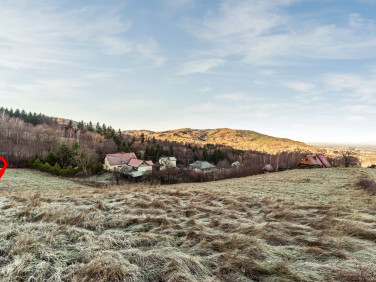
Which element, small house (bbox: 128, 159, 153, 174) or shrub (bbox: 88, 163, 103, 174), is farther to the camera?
small house (bbox: 128, 159, 153, 174)

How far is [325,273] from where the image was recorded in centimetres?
291

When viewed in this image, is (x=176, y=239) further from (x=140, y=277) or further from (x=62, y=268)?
(x=62, y=268)

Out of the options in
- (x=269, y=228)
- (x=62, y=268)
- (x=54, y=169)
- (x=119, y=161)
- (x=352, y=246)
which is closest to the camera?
(x=62, y=268)

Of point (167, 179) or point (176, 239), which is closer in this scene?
point (176, 239)

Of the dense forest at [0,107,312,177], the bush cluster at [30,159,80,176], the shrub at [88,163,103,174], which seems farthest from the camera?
the dense forest at [0,107,312,177]

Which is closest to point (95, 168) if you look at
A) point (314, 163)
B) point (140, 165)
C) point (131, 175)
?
point (131, 175)

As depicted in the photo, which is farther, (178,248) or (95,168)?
(95,168)

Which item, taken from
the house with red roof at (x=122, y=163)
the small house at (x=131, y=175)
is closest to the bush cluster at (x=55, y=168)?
the small house at (x=131, y=175)

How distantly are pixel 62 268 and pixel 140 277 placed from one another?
1.33 m

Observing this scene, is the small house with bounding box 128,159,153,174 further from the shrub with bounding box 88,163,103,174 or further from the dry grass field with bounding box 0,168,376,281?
the dry grass field with bounding box 0,168,376,281

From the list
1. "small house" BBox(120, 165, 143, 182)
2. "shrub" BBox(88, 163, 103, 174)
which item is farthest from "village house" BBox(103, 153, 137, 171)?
"small house" BBox(120, 165, 143, 182)

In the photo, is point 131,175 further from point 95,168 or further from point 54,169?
point 54,169

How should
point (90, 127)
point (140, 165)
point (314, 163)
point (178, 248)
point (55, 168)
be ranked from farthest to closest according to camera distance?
1. point (90, 127)
2. point (140, 165)
3. point (314, 163)
4. point (55, 168)
5. point (178, 248)

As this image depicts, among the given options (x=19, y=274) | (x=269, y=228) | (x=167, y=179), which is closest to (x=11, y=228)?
(x=19, y=274)
